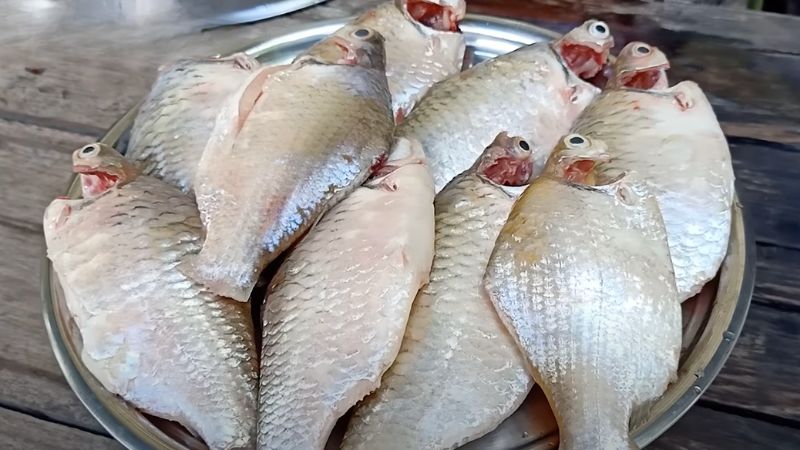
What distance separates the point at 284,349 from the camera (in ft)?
2.38

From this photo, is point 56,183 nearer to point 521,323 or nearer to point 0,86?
Answer: point 0,86

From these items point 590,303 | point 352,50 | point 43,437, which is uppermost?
point 352,50

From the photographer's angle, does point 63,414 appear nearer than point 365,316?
No

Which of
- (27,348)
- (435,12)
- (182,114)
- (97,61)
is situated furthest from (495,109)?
(97,61)

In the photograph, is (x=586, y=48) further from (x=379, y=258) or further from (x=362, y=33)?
(x=379, y=258)

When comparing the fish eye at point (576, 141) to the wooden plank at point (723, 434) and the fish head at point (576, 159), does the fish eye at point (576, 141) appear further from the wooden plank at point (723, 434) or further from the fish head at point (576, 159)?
the wooden plank at point (723, 434)

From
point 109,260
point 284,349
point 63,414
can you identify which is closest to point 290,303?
point 284,349

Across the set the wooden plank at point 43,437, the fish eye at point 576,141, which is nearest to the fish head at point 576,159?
the fish eye at point 576,141

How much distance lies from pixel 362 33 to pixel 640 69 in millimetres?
339

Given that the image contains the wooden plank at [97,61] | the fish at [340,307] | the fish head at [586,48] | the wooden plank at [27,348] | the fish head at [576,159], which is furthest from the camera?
the wooden plank at [97,61]

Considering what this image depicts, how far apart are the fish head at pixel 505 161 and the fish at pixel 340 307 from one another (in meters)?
0.08

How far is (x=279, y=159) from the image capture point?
32.1 inches

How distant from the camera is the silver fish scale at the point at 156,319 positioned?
0.73 metres

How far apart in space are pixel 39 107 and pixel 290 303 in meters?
0.78
